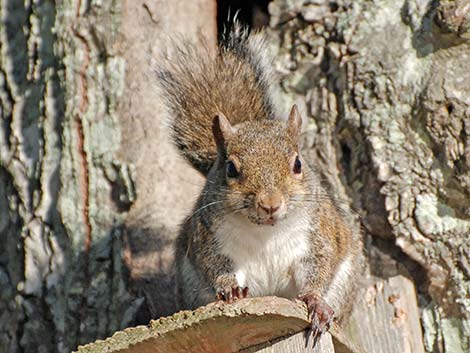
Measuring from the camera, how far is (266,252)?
8.08 ft

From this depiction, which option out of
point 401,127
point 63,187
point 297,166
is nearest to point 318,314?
point 297,166

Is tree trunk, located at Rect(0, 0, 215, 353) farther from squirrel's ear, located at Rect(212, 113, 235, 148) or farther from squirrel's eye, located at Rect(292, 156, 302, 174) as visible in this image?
squirrel's eye, located at Rect(292, 156, 302, 174)

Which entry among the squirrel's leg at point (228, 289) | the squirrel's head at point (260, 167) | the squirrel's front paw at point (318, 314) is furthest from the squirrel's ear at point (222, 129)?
the squirrel's front paw at point (318, 314)

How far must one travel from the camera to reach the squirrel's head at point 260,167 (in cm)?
226

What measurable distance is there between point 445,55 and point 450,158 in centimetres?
30

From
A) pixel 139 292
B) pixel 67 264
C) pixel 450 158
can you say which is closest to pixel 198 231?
pixel 139 292

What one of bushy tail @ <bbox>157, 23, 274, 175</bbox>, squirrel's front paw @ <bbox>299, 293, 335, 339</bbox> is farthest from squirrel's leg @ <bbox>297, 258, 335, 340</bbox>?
bushy tail @ <bbox>157, 23, 274, 175</bbox>

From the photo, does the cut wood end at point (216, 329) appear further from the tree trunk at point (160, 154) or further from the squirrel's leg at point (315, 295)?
the tree trunk at point (160, 154)

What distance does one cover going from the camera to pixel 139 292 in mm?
2723

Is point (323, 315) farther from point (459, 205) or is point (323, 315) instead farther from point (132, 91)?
point (132, 91)

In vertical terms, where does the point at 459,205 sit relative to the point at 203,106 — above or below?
below

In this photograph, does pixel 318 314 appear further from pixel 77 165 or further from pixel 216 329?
pixel 77 165

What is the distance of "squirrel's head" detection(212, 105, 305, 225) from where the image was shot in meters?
2.26

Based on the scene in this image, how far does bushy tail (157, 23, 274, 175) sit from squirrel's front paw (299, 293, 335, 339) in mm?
654
